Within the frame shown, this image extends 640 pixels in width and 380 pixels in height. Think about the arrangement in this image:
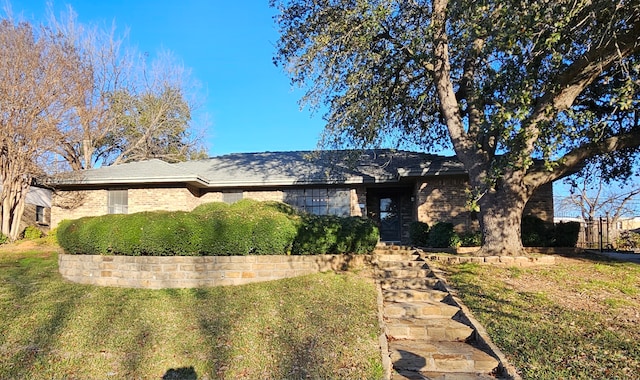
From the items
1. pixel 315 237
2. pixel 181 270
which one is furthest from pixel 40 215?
pixel 315 237

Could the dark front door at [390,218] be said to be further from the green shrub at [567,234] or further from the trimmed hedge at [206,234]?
the trimmed hedge at [206,234]

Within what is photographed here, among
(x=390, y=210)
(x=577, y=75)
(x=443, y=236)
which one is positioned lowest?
(x=443, y=236)

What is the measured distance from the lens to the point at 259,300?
752 cm

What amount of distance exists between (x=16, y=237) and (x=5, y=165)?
9.96ft

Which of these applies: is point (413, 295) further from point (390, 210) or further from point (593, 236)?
point (593, 236)

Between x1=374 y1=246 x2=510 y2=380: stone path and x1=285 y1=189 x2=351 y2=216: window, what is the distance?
6.79m

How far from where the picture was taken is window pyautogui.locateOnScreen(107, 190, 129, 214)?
15918 mm

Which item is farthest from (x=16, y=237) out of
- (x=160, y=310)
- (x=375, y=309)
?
(x=375, y=309)

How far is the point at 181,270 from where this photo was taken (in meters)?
8.65

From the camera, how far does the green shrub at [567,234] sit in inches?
512

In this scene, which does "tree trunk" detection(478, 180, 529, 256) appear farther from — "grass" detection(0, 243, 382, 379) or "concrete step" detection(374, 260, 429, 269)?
"grass" detection(0, 243, 382, 379)

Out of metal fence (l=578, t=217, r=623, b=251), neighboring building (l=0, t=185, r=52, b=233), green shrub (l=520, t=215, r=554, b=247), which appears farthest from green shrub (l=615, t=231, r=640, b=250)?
neighboring building (l=0, t=185, r=52, b=233)

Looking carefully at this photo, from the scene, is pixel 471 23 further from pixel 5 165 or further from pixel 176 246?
pixel 5 165

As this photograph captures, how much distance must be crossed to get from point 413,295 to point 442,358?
2.41 metres
